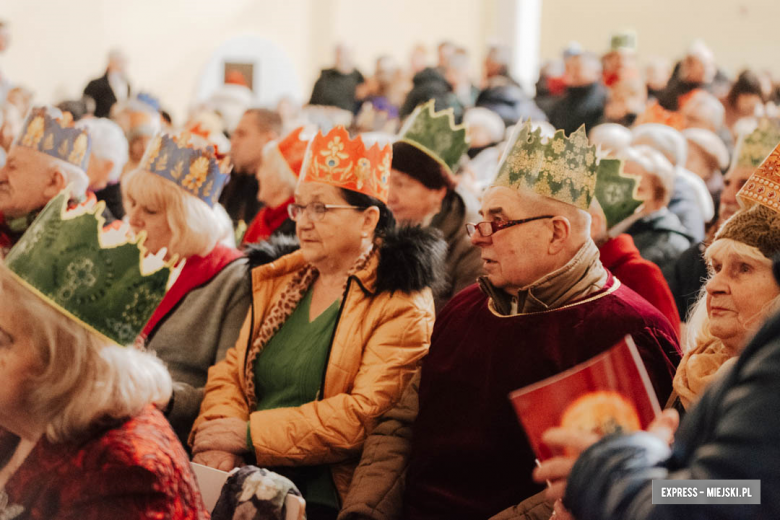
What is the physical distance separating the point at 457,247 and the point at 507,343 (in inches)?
53.5

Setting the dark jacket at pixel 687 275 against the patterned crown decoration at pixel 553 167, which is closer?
the patterned crown decoration at pixel 553 167

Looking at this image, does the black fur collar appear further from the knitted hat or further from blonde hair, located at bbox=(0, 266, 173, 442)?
blonde hair, located at bbox=(0, 266, 173, 442)

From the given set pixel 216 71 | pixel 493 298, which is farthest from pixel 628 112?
pixel 216 71

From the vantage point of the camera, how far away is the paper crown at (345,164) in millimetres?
3381

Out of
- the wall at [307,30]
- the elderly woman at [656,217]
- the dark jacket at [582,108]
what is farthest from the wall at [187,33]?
the elderly woman at [656,217]

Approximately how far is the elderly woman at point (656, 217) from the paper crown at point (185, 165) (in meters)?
1.90

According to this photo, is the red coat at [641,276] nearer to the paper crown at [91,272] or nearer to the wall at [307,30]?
the paper crown at [91,272]

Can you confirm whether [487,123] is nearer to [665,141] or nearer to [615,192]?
[665,141]

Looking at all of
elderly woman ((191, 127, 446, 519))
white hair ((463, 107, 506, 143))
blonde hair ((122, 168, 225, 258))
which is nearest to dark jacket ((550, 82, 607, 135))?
white hair ((463, 107, 506, 143))

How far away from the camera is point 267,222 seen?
189 inches

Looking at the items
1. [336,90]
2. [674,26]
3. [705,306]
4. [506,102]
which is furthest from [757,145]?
[674,26]

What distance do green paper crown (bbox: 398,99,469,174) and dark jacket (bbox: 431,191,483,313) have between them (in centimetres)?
19

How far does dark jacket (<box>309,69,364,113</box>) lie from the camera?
1129cm

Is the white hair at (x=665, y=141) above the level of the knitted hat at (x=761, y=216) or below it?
below
